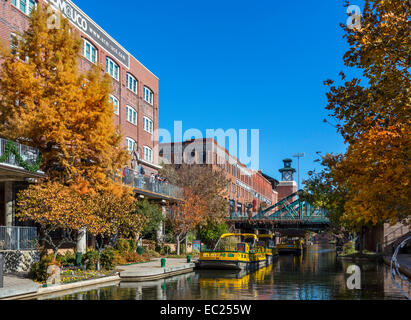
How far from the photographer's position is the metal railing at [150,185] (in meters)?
38.1

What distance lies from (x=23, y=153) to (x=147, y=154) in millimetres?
24245

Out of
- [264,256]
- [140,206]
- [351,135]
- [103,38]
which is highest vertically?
[103,38]

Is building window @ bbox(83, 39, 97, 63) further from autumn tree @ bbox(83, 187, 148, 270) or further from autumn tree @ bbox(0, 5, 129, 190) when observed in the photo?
autumn tree @ bbox(83, 187, 148, 270)

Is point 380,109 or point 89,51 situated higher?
point 89,51

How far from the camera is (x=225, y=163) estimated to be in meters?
80.4

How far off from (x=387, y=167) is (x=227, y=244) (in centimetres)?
3238

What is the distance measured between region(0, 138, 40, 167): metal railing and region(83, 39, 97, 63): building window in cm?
1387

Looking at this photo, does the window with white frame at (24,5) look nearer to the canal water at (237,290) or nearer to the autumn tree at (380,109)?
the canal water at (237,290)

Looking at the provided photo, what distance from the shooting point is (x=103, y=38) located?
1602 inches

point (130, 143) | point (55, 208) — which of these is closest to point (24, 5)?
point (55, 208)

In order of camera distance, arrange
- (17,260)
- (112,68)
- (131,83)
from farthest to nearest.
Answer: (131,83) < (112,68) < (17,260)

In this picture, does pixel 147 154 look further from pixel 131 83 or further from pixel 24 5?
pixel 24 5
